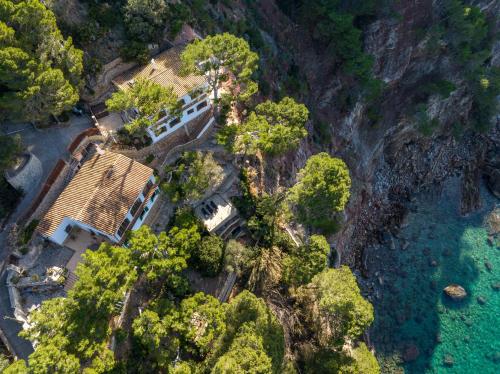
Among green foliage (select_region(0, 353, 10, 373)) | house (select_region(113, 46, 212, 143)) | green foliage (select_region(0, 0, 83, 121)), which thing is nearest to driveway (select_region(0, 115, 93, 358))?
green foliage (select_region(0, 0, 83, 121))

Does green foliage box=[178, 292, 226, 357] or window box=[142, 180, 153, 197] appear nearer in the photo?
green foliage box=[178, 292, 226, 357]

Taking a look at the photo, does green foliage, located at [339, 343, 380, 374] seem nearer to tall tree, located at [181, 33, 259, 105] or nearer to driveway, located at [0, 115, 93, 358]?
tall tree, located at [181, 33, 259, 105]

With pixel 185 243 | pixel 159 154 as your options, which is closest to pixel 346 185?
pixel 185 243

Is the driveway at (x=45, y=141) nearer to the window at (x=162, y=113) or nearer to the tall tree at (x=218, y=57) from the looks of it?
the window at (x=162, y=113)

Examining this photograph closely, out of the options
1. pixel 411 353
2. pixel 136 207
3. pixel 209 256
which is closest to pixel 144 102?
pixel 136 207

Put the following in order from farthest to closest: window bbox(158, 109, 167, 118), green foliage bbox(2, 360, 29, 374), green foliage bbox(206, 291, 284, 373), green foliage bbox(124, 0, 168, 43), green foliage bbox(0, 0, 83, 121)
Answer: green foliage bbox(124, 0, 168, 43)
window bbox(158, 109, 167, 118)
green foliage bbox(0, 0, 83, 121)
green foliage bbox(206, 291, 284, 373)
green foliage bbox(2, 360, 29, 374)

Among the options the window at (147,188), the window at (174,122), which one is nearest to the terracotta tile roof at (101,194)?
the window at (147,188)

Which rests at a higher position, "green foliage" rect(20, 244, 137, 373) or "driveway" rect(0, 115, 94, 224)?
"driveway" rect(0, 115, 94, 224)

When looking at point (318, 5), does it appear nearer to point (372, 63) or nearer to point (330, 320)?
point (372, 63)
